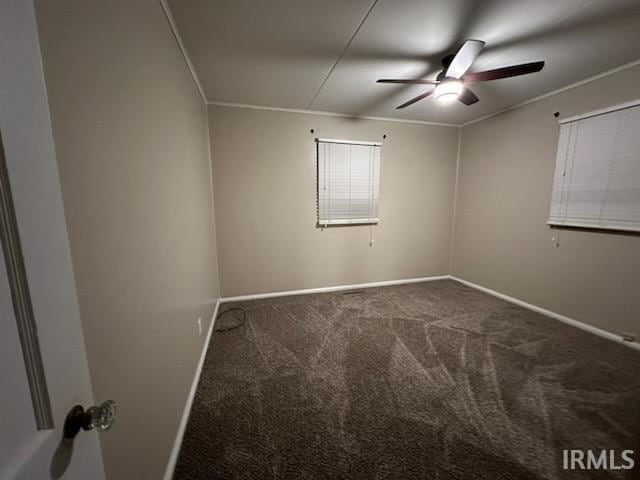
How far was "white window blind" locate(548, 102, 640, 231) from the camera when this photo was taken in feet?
6.92

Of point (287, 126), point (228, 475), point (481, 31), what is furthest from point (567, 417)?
point (287, 126)

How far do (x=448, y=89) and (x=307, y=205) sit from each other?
195cm

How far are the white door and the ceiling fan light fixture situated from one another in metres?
2.35

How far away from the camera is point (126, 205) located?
870 mm

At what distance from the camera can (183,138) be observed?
5.57 feet

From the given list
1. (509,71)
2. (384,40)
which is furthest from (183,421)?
(509,71)

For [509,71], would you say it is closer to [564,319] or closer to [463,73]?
[463,73]

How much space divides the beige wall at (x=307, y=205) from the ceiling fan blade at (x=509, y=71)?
1.66 meters

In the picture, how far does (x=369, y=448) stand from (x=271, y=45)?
8.89 ft

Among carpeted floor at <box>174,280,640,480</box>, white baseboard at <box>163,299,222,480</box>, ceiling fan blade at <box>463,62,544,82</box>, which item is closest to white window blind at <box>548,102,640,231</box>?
carpeted floor at <box>174,280,640,480</box>

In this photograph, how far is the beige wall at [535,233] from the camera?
2.22m

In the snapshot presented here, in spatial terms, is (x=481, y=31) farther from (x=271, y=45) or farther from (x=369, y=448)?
(x=369, y=448)

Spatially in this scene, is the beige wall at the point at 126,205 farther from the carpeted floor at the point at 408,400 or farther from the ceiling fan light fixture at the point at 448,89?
the ceiling fan light fixture at the point at 448,89

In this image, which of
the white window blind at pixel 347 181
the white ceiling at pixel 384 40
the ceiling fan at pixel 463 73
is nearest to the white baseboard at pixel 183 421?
the white window blind at pixel 347 181
